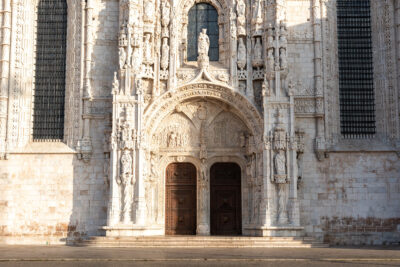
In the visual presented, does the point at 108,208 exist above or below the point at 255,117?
below

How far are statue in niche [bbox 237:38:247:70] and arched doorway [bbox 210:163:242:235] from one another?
4.46 m

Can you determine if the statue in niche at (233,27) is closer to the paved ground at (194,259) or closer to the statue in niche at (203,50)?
the statue in niche at (203,50)

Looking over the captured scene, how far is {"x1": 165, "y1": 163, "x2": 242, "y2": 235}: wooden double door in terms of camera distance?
2464 centimetres

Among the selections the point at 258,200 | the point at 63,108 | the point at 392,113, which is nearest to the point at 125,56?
the point at 63,108

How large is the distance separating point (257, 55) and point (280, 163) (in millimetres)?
4990

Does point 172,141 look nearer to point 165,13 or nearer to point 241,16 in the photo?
point 165,13

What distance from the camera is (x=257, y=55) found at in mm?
24406

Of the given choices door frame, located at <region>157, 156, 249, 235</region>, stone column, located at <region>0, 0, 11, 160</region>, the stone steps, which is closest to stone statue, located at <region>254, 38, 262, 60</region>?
door frame, located at <region>157, 156, 249, 235</region>

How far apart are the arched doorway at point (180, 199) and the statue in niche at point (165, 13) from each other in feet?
20.9

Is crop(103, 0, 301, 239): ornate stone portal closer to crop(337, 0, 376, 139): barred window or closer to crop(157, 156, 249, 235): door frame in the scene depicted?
crop(157, 156, 249, 235): door frame

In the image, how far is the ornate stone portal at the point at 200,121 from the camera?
2288 centimetres

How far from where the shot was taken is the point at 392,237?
77.8ft

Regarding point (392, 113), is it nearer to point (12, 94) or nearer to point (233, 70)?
point (233, 70)

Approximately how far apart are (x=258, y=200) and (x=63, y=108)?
383 inches
